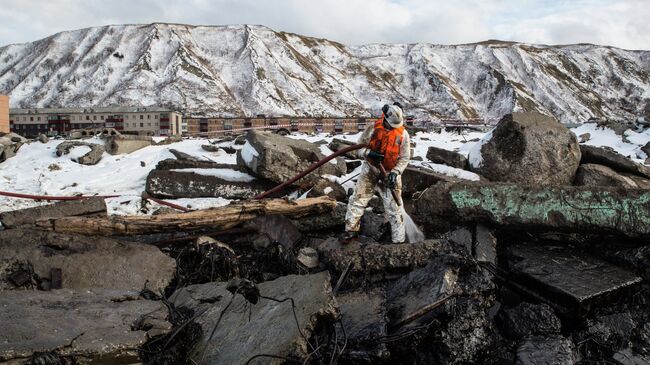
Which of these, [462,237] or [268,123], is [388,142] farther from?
[268,123]

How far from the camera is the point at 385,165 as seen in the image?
5938 mm

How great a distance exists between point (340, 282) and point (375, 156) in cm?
226

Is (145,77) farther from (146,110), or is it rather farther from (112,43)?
(146,110)

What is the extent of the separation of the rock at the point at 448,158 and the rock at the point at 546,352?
5.06 meters

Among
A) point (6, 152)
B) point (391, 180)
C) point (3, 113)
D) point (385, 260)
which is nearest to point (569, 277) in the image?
point (385, 260)

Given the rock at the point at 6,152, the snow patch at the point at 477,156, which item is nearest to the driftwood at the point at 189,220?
the snow patch at the point at 477,156

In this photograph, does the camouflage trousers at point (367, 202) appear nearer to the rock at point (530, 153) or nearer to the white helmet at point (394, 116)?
the white helmet at point (394, 116)

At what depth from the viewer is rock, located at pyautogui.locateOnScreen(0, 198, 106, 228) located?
5.74 meters

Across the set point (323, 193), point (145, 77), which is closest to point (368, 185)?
point (323, 193)

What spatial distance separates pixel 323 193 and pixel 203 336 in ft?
15.6

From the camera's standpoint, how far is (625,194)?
14.6 ft

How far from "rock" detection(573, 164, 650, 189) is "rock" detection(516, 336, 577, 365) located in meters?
4.60

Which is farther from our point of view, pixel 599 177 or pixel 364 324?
pixel 599 177

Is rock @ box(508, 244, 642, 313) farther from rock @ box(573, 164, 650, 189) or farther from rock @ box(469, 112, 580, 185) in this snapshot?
rock @ box(573, 164, 650, 189)
